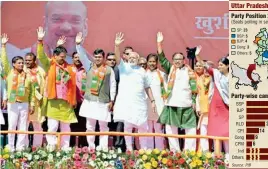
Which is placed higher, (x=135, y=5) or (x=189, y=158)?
(x=135, y=5)

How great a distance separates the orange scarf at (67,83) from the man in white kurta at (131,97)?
1.35 ft

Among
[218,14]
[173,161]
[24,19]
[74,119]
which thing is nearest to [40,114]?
[74,119]

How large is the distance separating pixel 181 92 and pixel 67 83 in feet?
3.34

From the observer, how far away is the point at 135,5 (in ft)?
19.1

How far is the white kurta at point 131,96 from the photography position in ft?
19.1

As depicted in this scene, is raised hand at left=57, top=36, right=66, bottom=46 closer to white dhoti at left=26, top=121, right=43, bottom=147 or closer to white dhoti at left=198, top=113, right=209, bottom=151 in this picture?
white dhoti at left=26, top=121, right=43, bottom=147

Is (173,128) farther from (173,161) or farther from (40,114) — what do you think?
(40,114)

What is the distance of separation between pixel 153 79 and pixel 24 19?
1.26m

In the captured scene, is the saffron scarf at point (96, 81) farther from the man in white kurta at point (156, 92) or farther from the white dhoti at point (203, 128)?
the white dhoti at point (203, 128)

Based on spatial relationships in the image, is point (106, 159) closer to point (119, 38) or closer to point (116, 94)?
point (116, 94)

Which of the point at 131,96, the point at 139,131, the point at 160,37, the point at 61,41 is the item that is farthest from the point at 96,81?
the point at 160,37
